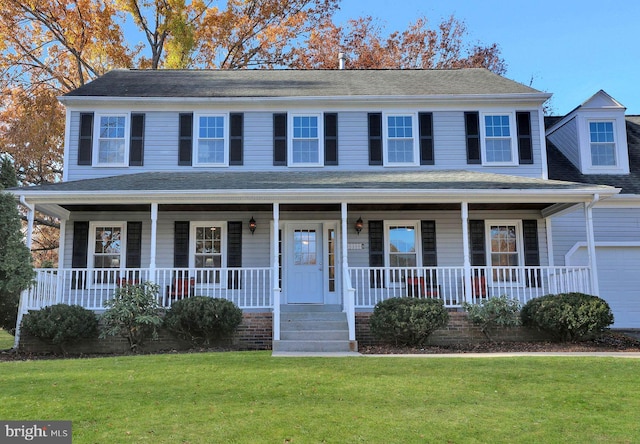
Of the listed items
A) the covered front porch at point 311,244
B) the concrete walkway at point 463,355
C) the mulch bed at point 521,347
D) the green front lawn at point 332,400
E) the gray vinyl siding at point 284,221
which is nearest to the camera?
the green front lawn at point 332,400

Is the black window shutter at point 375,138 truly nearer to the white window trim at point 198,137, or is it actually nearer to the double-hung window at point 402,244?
the double-hung window at point 402,244

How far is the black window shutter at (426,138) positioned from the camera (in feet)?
44.2

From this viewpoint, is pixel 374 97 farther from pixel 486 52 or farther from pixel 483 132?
pixel 486 52

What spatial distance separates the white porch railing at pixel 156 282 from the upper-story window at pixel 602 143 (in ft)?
31.0

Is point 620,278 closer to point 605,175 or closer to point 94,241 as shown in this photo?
point 605,175

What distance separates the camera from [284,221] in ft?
42.5

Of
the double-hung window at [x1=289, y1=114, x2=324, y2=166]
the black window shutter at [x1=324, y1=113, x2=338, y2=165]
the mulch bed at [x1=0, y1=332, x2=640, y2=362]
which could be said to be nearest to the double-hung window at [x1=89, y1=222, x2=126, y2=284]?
the mulch bed at [x1=0, y1=332, x2=640, y2=362]

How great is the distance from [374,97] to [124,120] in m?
6.42

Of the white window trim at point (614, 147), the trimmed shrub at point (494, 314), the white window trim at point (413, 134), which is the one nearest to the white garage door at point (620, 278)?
the white window trim at point (614, 147)

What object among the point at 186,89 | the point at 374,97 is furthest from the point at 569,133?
the point at 186,89

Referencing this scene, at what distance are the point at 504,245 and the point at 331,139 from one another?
509 centimetres

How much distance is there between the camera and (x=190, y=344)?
34.3 ft

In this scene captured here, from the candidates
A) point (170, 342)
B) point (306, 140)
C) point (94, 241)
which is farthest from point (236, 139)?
point (170, 342)

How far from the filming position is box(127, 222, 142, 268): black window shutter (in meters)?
12.6
